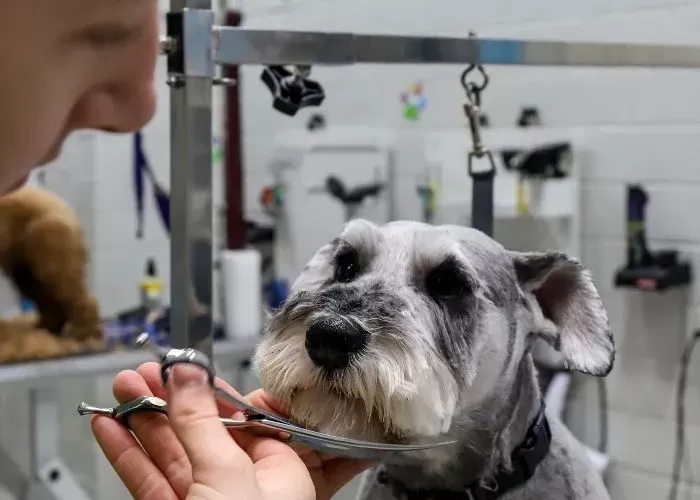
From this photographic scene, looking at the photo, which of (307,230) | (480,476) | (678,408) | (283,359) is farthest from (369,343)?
(307,230)

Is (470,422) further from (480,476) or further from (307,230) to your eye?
(307,230)

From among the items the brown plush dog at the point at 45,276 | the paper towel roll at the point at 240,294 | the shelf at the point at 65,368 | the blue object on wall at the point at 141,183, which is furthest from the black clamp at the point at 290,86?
the blue object on wall at the point at 141,183

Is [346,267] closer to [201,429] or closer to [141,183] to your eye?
[201,429]

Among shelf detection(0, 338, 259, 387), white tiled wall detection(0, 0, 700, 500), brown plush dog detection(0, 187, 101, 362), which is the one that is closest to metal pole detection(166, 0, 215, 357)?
white tiled wall detection(0, 0, 700, 500)

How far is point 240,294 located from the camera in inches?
75.6

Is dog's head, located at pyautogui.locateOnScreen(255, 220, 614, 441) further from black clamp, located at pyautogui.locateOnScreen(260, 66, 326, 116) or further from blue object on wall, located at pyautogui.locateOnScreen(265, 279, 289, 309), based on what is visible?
blue object on wall, located at pyautogui.locateOnScreen(265, 279, 289, 309)

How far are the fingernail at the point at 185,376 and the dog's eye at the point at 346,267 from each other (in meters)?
0.21

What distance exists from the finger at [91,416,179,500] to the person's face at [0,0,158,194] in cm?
26

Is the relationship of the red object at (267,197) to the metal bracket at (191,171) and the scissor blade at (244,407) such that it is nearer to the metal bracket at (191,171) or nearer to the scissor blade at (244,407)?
the metal bracket at (191,171)

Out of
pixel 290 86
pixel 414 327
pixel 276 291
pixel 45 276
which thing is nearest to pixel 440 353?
pixel 414 327

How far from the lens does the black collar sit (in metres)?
0.70

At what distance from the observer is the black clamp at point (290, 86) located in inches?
27.4

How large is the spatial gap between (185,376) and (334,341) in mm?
116

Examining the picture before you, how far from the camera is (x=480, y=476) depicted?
704mm
